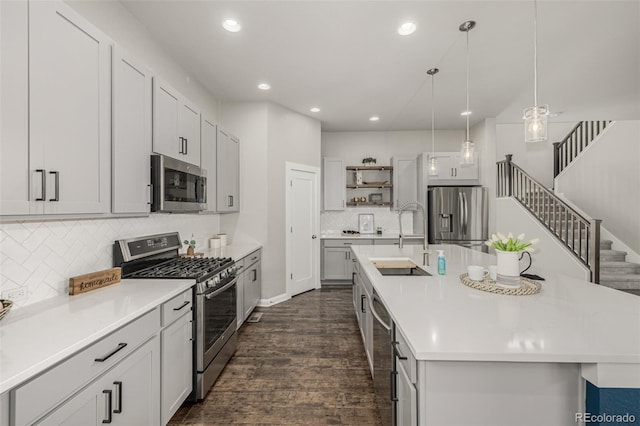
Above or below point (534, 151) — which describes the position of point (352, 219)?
below

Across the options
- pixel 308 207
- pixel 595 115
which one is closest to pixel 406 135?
pixel 308 207

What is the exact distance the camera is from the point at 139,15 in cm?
254

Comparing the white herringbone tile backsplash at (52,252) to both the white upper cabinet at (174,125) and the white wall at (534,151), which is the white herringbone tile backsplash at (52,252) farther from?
the white wall at (534,151)

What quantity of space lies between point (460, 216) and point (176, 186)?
472 cm

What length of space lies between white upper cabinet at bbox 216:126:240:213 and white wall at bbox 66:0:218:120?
26.2 inches

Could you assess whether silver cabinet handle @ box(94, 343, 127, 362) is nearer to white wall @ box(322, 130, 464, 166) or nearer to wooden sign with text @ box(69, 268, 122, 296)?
wooden sign with text @ box(69, 268, 122, 296)

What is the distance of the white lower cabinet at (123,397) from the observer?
3.83 feet

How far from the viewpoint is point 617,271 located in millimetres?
4754

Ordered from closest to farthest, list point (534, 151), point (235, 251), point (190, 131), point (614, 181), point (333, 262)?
point (190, 131), point (235, 251), point (614, 181), point (333, 262), point (534, 151)

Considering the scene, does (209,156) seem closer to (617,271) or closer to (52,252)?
(52,252)

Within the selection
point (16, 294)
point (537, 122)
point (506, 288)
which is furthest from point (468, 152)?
point (16, 294)

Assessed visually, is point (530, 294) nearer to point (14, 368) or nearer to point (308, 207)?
point (14, 368)

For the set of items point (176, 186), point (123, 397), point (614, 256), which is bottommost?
point (123, 397)

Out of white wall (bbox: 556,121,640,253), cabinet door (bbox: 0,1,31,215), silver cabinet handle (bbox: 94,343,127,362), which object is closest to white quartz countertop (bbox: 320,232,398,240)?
white wall (bbox: 556,121,640,253)
